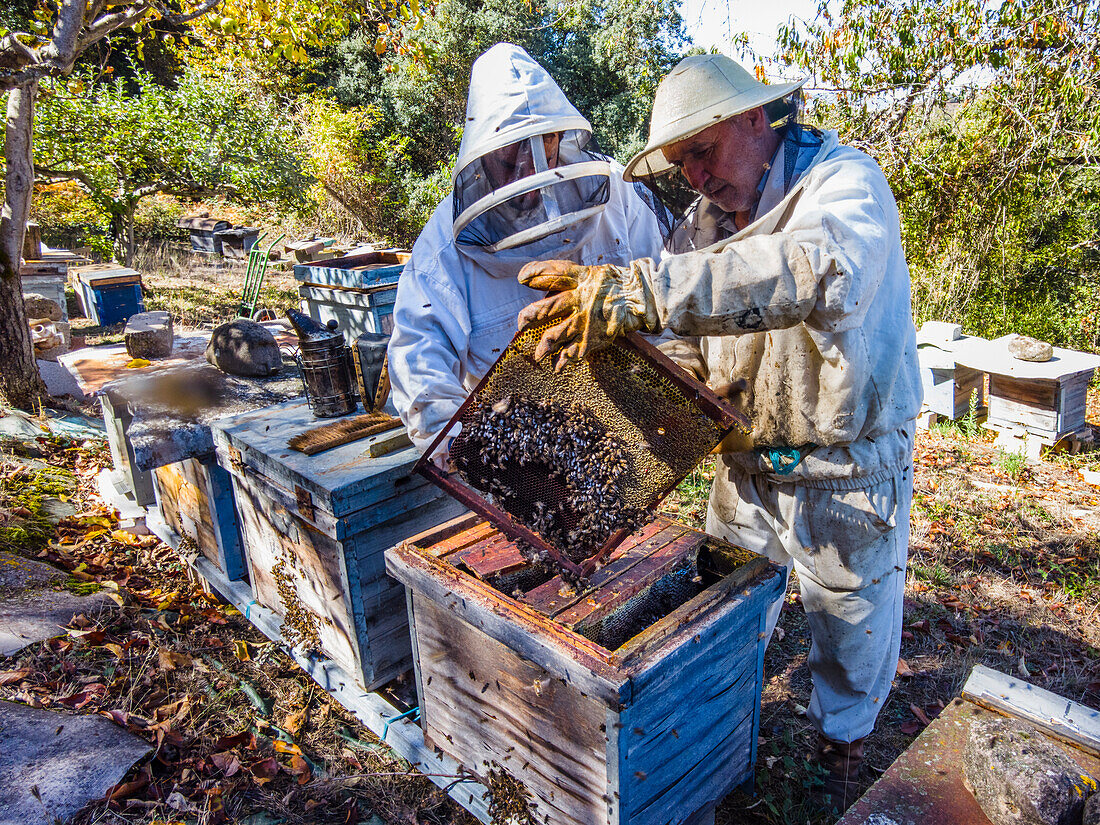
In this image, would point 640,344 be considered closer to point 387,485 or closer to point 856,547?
point 856,547

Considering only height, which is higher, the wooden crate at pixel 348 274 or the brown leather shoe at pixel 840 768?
the wooden crate at pixel 348 274

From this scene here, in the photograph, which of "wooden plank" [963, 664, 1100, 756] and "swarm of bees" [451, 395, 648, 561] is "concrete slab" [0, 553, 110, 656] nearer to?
"swarm of bees" [451, 395, 648, 561]

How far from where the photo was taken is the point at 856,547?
2051 mm

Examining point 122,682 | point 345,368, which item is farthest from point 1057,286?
point 122,682

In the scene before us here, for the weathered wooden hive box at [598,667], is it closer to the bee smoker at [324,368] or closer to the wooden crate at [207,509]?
the bee smoker at [324,368]

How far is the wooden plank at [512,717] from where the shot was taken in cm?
159

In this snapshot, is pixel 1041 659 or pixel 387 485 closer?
pixel 387 485

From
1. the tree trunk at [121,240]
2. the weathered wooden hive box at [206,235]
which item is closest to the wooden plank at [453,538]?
the tree trunk at [121,240]

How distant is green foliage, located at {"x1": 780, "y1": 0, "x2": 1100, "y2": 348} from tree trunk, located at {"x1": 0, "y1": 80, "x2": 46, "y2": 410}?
7984 mm

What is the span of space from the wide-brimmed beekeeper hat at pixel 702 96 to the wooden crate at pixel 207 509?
2.38m

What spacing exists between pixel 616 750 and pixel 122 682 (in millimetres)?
2420

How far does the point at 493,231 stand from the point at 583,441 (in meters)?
0.98

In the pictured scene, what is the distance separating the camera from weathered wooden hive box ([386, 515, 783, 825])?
1533 mm

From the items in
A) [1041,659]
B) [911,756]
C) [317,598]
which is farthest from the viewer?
[1041,659]
